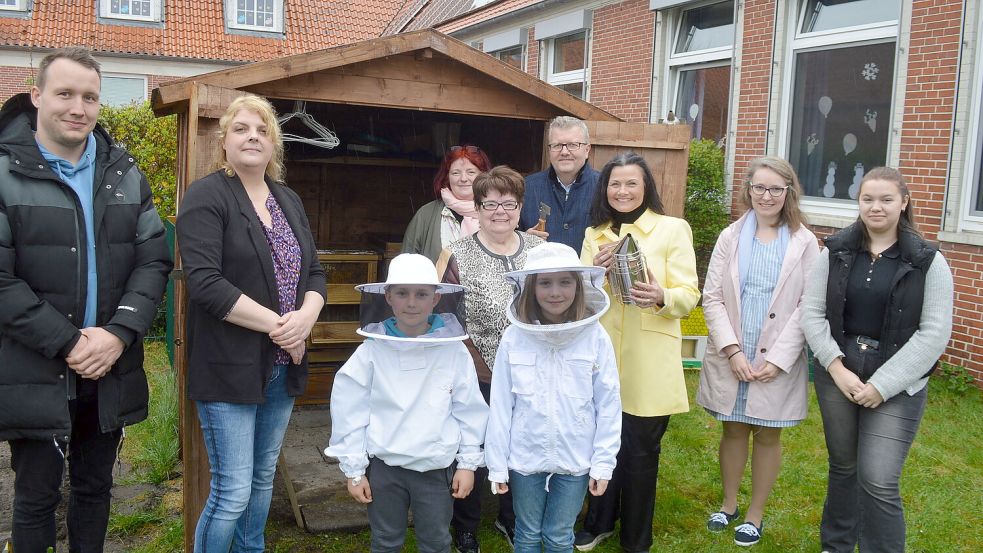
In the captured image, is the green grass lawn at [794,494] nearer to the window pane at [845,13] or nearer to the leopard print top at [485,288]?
the leopard print top at [485,288]

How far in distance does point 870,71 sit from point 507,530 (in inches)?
244

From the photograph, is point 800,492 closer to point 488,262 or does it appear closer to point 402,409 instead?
point 488,262

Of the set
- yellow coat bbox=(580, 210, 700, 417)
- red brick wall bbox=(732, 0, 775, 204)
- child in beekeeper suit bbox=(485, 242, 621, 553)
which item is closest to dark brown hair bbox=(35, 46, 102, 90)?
child in beekeeper suit bbox=(485, 242, 621, 553)

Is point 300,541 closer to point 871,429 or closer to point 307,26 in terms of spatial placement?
point 871,429

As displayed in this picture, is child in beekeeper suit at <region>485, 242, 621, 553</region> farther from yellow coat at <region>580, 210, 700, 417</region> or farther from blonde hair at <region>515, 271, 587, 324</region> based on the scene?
yellow coat at <region>580, 210, 700, 417</region>

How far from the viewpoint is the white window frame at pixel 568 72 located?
40.4 feet

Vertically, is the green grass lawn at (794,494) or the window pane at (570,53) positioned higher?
the window pane at (570,53)

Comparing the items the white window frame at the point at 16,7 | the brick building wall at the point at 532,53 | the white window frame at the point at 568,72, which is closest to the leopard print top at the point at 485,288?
the white window frame at the point at 568,72

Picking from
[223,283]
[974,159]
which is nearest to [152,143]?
[223,283]

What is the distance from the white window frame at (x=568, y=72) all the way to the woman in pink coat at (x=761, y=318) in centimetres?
887

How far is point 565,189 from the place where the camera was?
4.17 meters

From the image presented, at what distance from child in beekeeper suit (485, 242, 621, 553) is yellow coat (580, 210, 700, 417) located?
0.52 metres

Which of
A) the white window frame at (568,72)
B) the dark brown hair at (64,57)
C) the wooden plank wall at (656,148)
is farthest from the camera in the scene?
the white window frame at (568,72)

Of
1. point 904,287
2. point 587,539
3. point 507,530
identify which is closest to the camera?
point 904,287
